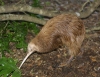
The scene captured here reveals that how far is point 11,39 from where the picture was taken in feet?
20.0

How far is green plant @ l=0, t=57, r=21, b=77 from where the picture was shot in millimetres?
5008

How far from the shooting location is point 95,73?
5.52 m

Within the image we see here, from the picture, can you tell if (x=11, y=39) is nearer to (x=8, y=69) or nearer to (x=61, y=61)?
(x=8, y=69)

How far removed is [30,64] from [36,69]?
10.3 inches

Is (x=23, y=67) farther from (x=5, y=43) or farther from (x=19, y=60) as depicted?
(x=5, y=43)


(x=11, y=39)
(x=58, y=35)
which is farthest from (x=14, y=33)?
(x=58, y=35)

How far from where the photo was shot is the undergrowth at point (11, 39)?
16.8 feet

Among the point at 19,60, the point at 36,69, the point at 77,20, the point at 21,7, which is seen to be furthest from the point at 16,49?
the point at 77,20

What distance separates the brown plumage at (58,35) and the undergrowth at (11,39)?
1.75 feet

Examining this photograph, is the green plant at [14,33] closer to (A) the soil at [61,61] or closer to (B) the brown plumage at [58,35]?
(A) the soil at [61,61]

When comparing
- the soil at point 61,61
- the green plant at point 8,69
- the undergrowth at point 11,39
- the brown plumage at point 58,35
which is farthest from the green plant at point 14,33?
the brown plumage at point 58,35

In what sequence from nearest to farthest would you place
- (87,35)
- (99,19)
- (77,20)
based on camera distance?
(77,20), (87,35), (99,19)

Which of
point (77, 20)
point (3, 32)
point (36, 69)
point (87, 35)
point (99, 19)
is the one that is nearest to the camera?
point (77, 20)

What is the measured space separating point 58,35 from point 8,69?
1411 millimetres
